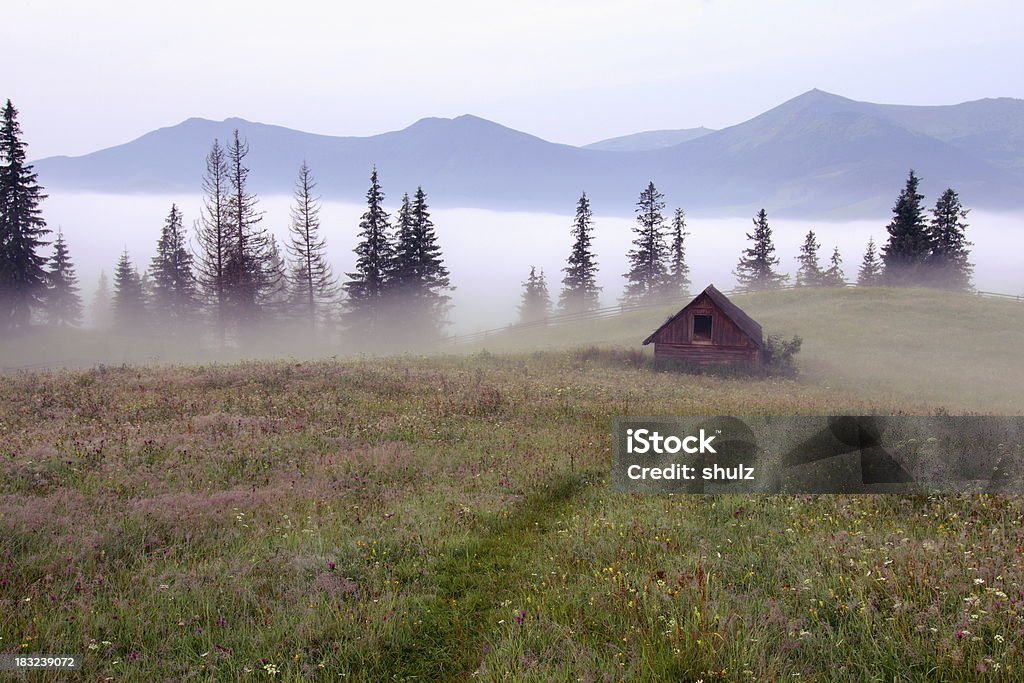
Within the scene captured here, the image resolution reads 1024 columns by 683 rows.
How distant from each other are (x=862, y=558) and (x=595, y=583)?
3.01 meters

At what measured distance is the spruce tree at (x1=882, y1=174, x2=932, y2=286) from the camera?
75.6 metres

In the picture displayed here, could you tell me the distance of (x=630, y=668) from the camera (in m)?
5.50

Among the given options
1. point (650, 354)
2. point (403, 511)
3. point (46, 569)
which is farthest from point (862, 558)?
point (650, 354)

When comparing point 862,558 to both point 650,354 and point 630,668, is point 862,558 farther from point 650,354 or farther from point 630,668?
point 650,354

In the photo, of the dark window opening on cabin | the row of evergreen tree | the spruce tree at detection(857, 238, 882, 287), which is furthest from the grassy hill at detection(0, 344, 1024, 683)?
the spruce tree at detection(857, 238, 882, 287)

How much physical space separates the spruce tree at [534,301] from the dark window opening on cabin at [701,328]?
48.7 m

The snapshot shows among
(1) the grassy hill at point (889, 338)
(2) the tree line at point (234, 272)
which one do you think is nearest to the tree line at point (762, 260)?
(1) the grassy hill at point (889, 338)

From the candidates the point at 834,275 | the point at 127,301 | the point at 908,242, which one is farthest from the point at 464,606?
the point at 834,275

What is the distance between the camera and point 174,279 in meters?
68.7

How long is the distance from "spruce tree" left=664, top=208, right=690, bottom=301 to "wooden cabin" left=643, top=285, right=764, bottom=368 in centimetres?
4027

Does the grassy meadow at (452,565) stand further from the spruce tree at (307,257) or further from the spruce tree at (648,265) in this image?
the spruce tree at (648,265)

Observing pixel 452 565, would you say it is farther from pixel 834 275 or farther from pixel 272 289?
pixel 834 275

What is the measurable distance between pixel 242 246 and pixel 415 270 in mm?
16491

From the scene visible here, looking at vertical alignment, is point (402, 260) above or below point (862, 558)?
above
